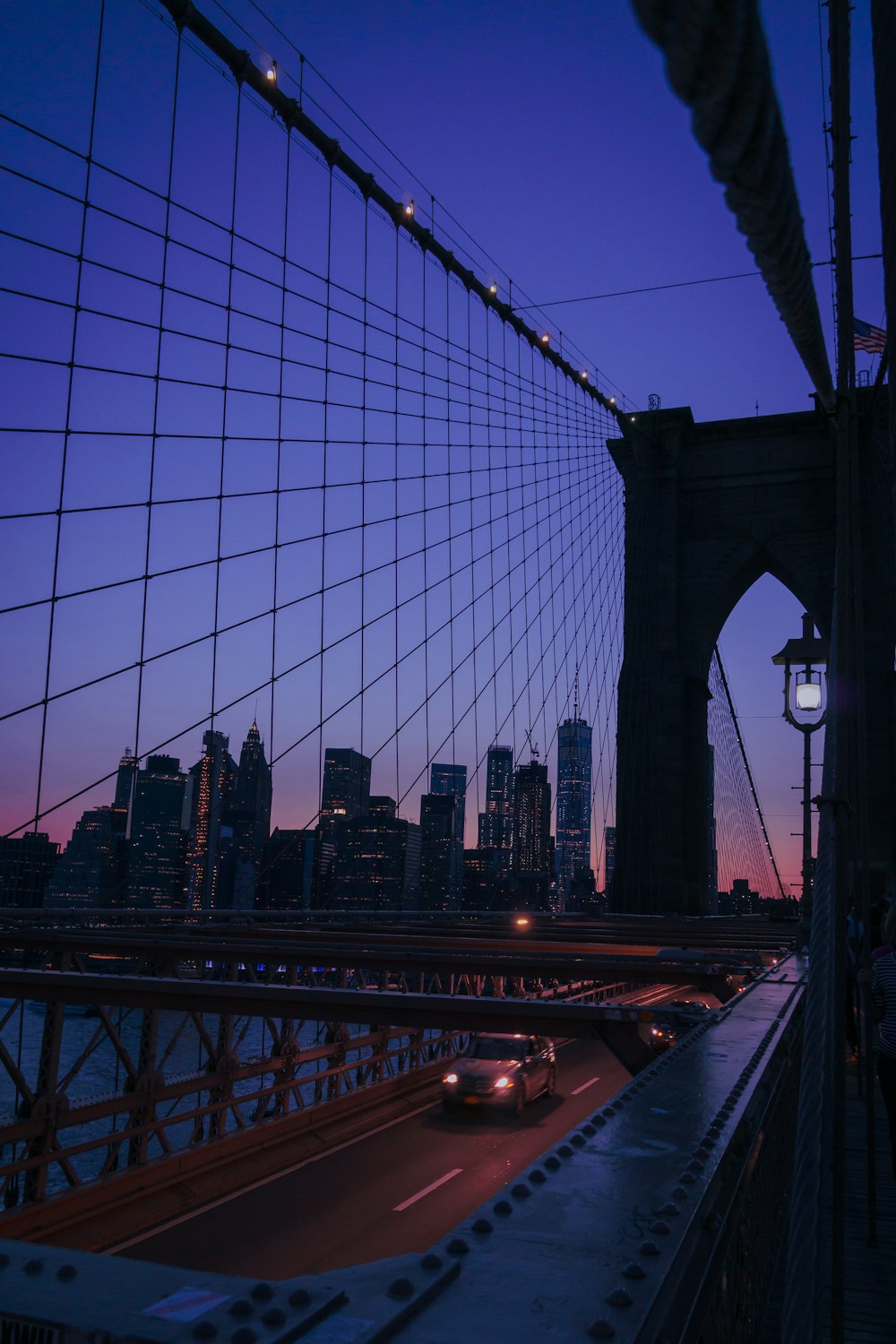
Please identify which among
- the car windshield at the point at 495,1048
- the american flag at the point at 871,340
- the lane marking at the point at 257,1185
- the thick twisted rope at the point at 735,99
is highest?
the american flag at the point at 871,340

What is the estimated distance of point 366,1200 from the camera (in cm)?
985

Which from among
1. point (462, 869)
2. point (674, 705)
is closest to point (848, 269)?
point (674, 705)

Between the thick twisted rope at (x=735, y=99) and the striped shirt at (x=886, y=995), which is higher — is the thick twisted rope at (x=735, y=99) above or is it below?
above

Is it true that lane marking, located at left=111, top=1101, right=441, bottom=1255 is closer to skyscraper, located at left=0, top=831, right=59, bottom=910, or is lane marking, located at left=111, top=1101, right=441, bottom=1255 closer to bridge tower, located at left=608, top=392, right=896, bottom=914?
skyscraper, located at left=0, top=831, right=59, bottom=910

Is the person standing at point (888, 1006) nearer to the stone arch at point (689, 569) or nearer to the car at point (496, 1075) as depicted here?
the car at point (496, 1075)

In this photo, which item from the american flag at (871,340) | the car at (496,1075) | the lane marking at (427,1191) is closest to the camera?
the lane marking at (427,1191)

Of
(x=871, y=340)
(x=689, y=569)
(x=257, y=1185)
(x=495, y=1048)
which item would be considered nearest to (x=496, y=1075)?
(x=495, y=1048)

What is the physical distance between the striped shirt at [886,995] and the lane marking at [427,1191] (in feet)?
21.5

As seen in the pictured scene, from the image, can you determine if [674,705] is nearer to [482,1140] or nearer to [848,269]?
[482,1140]

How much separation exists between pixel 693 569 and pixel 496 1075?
452 inches

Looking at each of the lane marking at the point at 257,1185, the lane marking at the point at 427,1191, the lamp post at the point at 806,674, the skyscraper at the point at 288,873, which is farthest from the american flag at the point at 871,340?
the lane marking at the point at 257,1185

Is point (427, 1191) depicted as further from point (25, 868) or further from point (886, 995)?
point (886, 995)

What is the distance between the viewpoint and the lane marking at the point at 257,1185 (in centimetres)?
824

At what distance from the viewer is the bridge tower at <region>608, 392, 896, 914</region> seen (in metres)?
19.2
